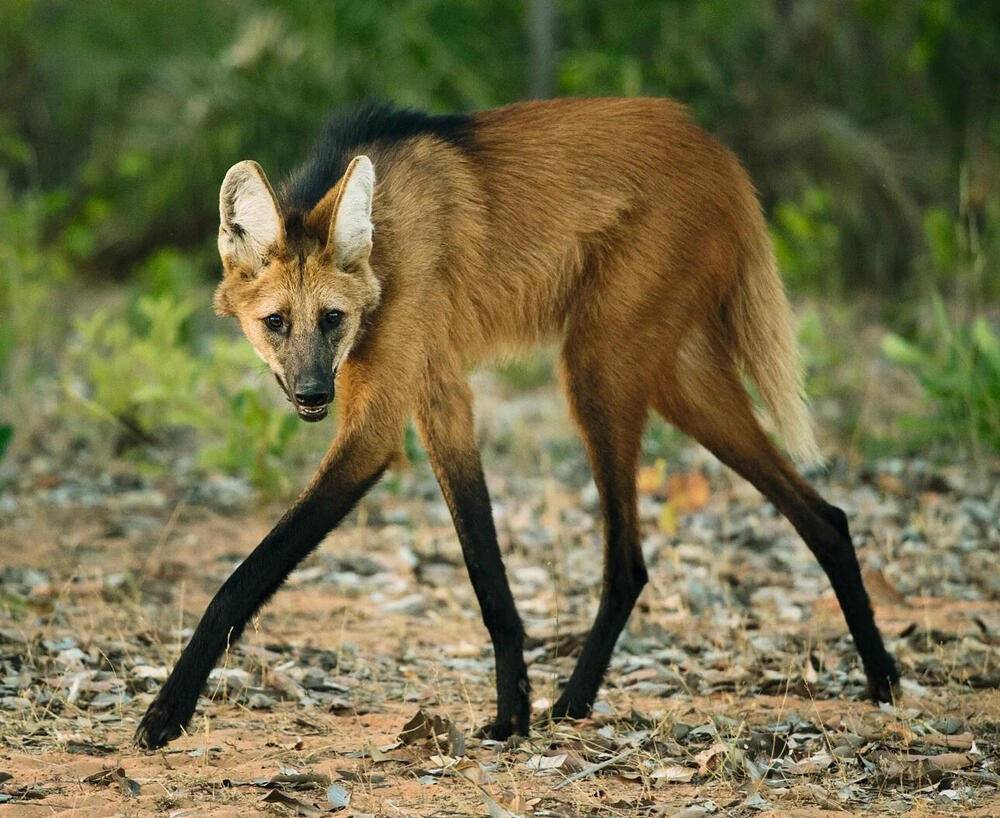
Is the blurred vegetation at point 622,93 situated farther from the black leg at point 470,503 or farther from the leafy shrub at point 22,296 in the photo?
the black leg at point 470,503

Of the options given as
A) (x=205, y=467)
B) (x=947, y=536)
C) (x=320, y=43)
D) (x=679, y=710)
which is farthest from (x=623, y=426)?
(x=320, y=43)

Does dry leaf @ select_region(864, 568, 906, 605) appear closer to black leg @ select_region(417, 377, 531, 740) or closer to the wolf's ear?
black leg @ select_region(417, 377, 531, 740)

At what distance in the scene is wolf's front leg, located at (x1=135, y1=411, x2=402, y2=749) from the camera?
291 centimetres

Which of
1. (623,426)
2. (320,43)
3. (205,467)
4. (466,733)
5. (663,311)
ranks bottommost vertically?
(466,733)

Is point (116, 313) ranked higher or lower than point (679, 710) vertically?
higher

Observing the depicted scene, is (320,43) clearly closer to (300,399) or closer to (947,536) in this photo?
(947,536)

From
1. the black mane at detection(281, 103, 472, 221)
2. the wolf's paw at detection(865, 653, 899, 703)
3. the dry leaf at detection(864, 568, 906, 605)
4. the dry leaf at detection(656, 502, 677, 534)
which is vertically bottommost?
the wolf's paw at detection(865, 653, 899, 703)

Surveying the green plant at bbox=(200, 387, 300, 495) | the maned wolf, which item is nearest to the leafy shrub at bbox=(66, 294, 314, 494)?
the green plant at bbox=(200, 387, 300, 495)

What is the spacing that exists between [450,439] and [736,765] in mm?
1021

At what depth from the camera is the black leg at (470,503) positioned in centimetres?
325

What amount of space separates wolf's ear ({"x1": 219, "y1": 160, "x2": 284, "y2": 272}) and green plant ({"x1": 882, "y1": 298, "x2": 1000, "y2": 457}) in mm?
2857

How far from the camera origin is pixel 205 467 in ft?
18.9

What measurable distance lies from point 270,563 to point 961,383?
3.14m

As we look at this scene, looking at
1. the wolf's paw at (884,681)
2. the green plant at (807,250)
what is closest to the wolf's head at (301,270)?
the wolf's paw at (884,681)
